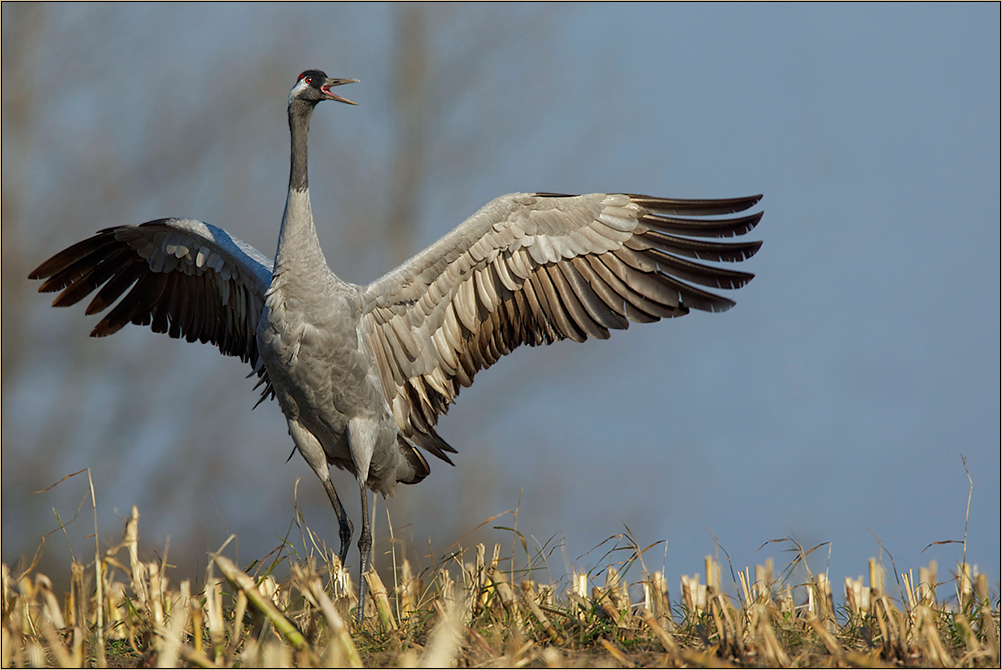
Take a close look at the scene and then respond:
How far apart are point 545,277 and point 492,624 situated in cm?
208

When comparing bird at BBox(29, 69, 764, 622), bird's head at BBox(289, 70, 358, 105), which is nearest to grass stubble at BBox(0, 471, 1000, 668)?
bird at BBox(29, 69, 764, 622)

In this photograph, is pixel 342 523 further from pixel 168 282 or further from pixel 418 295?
pixel 168 282

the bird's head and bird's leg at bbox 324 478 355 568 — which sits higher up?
the bird's head

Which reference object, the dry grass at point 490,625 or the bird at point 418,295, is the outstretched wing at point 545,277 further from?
the dry grass at point 490,625

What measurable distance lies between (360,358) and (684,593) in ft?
6.63

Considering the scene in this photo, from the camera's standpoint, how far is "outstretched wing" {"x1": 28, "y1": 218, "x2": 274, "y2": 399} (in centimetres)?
519

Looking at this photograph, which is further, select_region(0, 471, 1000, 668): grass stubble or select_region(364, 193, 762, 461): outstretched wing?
select_region(364, 193, 762, 461): outstretched wing

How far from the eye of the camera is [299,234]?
15.1ft

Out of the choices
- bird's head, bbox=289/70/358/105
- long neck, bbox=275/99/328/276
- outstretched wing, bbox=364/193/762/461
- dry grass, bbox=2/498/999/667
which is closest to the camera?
dry grass, bbox=2/498/999/667

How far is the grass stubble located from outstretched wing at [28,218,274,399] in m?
1.74

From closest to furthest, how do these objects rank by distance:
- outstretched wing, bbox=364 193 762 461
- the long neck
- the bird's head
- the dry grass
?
the dry grass < the long neck < outstretched wing, bbox=364 193 762 461 < the bird's head

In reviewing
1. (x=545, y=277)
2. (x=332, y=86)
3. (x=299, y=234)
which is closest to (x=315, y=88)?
(x=332, y=86)

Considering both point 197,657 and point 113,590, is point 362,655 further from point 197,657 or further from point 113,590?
point 113,590

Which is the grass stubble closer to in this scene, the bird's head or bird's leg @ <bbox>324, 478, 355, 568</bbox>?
bird's leg @ <bbox>324, 478, 355, 568</bbox>
